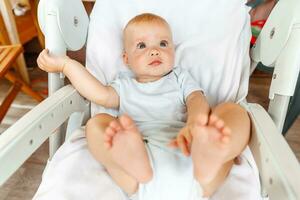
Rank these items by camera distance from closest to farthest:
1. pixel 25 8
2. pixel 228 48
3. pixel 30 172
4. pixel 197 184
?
pixel 197 184 → pixel 228 48 → pixel 30 172 → pixel 25 8

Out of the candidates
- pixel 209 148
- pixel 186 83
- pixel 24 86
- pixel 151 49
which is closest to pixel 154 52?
pixel 151 49

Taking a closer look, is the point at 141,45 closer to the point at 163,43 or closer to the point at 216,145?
the point at 163,43

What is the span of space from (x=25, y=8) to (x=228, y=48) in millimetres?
1386

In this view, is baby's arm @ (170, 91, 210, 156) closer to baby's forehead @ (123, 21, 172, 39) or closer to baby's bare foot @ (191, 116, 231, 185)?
baby's bare foot @ (191, 116, 231, 185)

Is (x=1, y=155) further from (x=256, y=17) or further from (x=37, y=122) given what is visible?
(x=256, y=17)

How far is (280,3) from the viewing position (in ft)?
2.72

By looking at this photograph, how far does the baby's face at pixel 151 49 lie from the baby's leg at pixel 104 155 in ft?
0.69

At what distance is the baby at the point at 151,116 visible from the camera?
64 cm

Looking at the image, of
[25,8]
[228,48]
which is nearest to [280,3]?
[228,48]

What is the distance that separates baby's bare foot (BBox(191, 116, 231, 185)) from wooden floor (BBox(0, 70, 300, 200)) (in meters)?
0.83

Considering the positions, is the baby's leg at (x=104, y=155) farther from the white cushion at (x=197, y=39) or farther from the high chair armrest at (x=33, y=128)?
the white cushion at (x=197, y=39)


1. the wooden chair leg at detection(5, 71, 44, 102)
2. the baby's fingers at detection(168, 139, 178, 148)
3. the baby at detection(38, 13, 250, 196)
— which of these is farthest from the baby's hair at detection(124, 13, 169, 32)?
the wooden chair leg at detection(5, 71, 44, 102)

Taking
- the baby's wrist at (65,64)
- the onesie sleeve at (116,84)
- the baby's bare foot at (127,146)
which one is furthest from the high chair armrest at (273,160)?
the baby's wrist at (65,64)

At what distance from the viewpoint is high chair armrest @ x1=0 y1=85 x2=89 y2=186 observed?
0.63 meters
